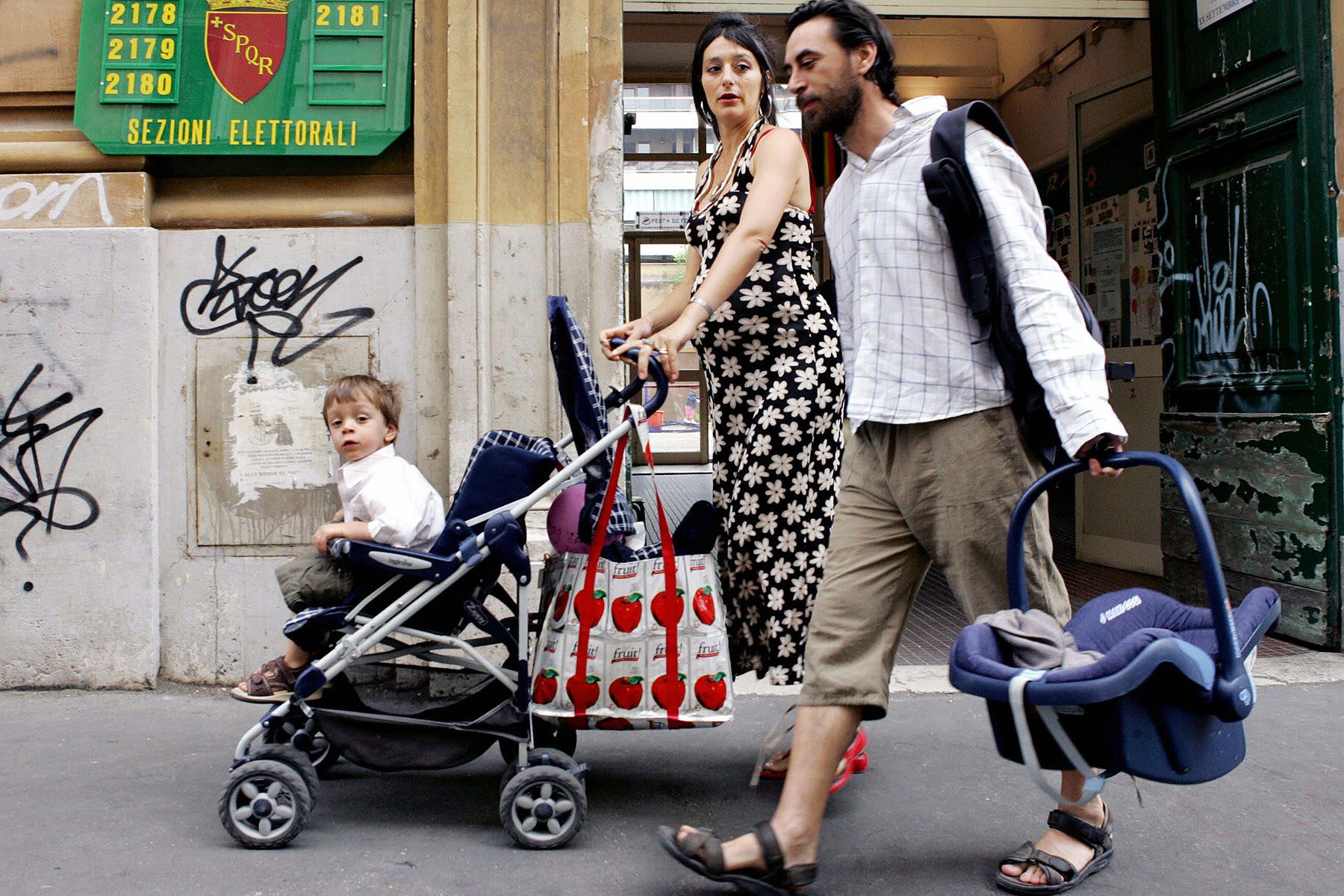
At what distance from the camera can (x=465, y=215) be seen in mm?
4461

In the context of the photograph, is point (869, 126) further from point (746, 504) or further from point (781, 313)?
point (746, 504)

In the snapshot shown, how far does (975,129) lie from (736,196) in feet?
2.96

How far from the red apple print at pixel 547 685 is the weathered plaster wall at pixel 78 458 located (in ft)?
7.58

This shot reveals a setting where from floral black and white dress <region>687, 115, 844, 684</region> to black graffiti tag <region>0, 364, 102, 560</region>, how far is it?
8.97 ft

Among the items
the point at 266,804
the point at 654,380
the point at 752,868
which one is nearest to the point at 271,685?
the point at 266,804

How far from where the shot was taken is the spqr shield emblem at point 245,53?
4.48 meters

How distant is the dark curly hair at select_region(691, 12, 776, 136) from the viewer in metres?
3.27

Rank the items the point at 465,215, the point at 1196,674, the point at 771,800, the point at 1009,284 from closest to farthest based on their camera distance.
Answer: the point at 1196,674, the point at 1009,284, the point at 771,800, the point at 465,215

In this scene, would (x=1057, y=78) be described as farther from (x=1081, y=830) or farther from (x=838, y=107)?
(x=1081, y=830)

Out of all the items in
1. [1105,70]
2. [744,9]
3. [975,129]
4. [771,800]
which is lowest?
[771,800]

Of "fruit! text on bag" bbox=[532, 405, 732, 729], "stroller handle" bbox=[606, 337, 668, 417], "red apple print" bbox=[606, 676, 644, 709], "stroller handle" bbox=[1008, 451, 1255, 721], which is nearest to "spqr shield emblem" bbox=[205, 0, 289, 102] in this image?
"stroller handle" bbox=[606, 337, 668, 417]

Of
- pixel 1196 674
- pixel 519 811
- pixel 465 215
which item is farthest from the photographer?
pixel 465 215

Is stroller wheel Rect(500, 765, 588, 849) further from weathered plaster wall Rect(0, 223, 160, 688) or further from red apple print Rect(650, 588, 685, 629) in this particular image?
weathered plaster wall Rect(0, 223, 160, 688)

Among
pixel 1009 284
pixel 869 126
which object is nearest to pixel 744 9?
pixel 869 126
